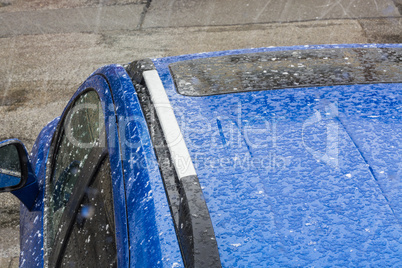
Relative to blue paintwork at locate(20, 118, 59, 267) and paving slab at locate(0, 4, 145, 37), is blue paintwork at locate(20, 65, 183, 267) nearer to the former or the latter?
blue paintwork at locate(20, 118, 59, 267)

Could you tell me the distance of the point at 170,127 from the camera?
5.57 feet

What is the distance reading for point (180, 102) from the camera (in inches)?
73.6

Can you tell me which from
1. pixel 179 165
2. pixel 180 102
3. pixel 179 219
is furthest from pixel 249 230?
pixel 180 102

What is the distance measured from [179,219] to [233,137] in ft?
1.39

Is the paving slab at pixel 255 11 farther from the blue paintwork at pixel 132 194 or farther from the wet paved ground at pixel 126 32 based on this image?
the blue paintwork at pixel 132 194

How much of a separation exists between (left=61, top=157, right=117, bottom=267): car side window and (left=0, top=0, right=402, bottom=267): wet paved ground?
134 inches

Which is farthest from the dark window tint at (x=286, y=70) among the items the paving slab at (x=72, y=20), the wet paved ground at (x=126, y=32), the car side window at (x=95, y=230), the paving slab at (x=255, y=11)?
the paving slab at (x=72, y=20)

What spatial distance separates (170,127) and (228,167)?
1.01ft

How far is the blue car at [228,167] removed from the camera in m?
1.29

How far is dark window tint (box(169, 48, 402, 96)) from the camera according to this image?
6.44 ft

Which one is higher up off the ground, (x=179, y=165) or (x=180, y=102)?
(x=180, y=102)

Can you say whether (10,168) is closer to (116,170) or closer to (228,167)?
(116,170)

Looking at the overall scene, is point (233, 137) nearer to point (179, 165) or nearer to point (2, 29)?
point (179, 165)

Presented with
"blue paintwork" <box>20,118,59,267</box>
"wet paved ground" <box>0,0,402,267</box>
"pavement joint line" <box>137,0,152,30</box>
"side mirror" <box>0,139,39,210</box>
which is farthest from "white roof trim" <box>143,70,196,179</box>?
"pavement joint line" <box>137,0,152,30</box>
